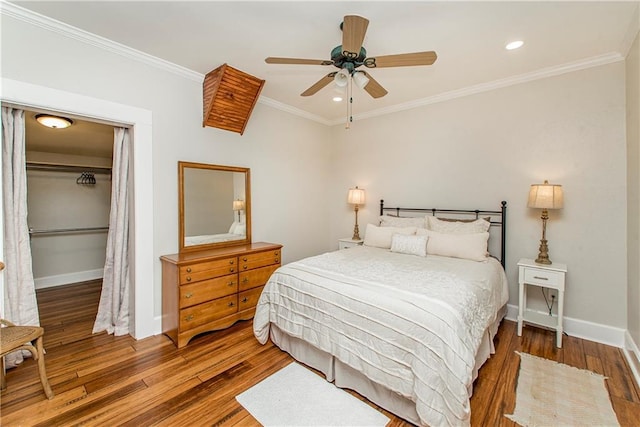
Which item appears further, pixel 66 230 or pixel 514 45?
pixel 66 230

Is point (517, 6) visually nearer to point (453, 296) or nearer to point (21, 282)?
point (453, 296)

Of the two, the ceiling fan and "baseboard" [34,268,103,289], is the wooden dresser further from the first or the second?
"baseboard" [34,268,103,289]

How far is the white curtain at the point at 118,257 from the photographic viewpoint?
9.46 ft

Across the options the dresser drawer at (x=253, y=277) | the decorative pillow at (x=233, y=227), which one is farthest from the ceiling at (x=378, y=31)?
the dresser drawer at (x=253, y=277)

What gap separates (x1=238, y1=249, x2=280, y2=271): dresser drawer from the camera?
123 inches

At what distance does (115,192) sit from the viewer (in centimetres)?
294

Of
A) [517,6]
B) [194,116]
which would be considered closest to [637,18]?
[517,6]

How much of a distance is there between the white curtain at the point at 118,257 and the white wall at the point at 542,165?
353 cm

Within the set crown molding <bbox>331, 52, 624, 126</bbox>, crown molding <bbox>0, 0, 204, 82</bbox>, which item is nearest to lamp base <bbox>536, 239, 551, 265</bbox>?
crown molding <bbox>331, 52, 624, 126</bbox>

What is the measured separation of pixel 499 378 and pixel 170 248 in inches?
132

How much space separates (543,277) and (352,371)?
2204mm

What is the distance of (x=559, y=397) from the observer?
1974 mm

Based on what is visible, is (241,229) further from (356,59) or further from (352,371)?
(356,59)

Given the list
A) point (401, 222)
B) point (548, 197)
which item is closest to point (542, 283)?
point (548, 197)
